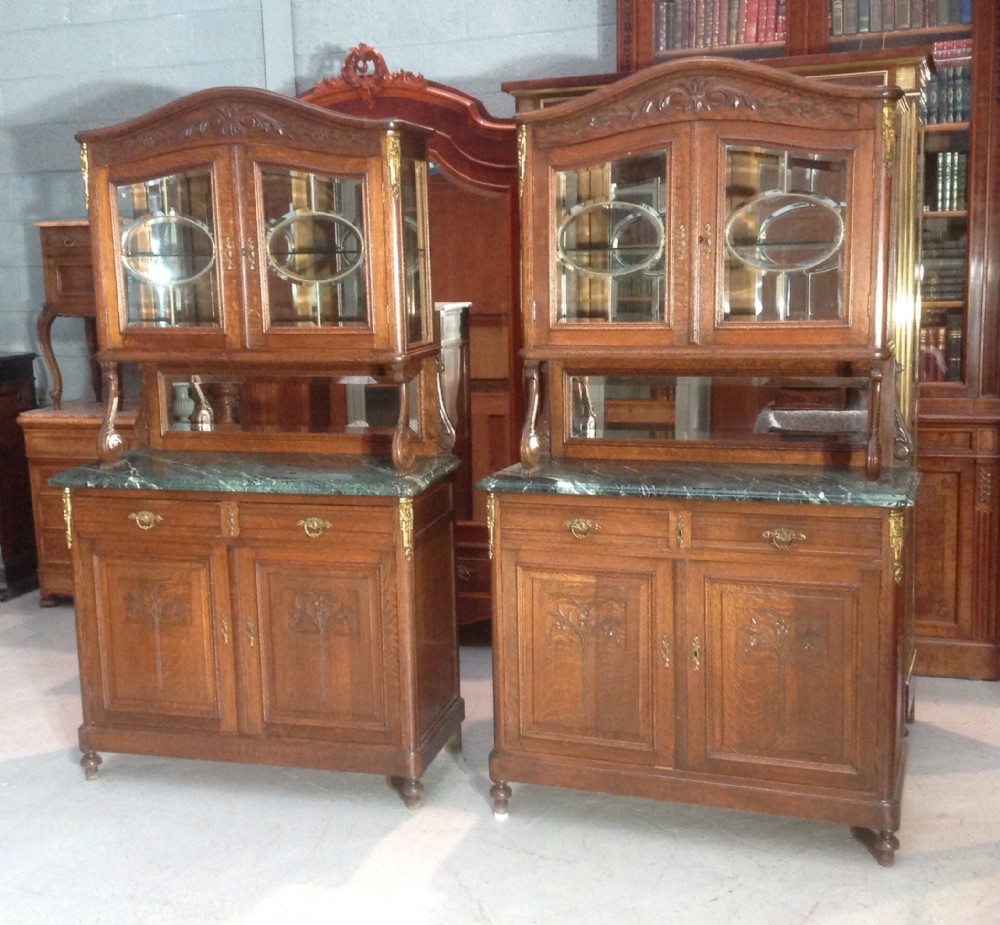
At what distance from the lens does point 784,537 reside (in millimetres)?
2869

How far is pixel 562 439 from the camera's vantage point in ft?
11.1

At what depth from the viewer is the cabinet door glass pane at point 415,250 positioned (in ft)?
10.8

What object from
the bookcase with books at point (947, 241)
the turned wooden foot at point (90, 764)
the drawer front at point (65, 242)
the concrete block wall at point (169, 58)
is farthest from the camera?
the drawer front at point (65, 242)

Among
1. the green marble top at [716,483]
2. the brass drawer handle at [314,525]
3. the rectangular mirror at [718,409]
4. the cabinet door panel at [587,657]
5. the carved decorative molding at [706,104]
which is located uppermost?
the carved decorative molding at [706,104]

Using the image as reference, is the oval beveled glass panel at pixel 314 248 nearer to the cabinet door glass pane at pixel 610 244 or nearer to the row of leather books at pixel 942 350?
the cabinet door glass pane at pixel 610 244

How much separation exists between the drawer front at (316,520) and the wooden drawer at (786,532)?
2.71ft

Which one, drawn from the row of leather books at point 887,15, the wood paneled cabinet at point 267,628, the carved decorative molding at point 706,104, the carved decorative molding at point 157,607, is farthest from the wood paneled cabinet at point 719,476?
the row of leather books at point 887,15

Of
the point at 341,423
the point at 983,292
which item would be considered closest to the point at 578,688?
the point at 341,423

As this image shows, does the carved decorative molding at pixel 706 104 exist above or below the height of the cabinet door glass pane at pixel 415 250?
above

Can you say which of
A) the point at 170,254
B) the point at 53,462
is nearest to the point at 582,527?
the point at 170,254

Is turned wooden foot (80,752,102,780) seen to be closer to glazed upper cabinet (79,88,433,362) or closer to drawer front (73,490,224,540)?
drawer front (73,490,224,540)

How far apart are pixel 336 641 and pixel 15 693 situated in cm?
165

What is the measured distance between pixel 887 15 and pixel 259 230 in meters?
2.21

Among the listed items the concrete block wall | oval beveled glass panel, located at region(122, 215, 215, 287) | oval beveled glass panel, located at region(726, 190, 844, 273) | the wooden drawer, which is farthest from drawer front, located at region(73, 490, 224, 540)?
the concrete block wall
